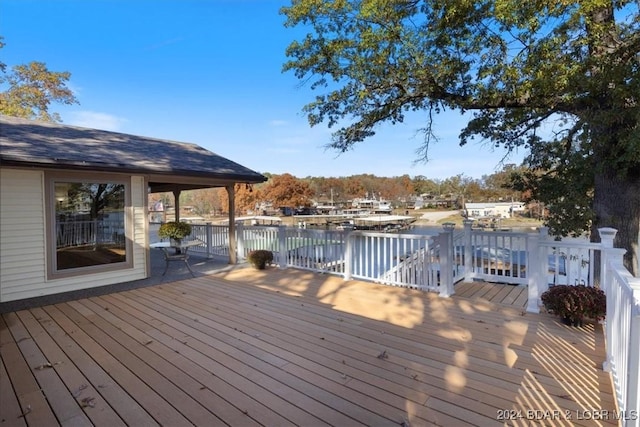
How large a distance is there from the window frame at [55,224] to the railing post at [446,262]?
559 cm

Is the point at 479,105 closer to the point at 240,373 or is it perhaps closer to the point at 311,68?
the point at 311,68

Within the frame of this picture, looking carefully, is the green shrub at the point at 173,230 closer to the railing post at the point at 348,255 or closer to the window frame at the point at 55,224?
the window frame at the point at 55,224

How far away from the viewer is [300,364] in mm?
2689

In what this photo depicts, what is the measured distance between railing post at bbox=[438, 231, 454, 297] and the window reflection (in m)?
5.69

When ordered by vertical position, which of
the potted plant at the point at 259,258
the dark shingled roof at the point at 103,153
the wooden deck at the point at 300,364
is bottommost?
the wooden deck at the point at 300,364

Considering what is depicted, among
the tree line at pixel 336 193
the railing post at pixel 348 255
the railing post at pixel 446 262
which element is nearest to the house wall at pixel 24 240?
the railing post at pixel 348 255

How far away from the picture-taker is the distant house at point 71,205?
4781mm

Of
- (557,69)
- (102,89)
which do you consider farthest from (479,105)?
(102,89)

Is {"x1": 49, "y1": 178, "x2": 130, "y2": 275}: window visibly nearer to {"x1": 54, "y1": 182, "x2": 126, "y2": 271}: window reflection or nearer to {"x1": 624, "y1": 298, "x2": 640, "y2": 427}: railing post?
{"x1": 54, "y1": 182, "x2": 126, "y2": 271}: window reflection

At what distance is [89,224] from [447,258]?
6099 millimetres

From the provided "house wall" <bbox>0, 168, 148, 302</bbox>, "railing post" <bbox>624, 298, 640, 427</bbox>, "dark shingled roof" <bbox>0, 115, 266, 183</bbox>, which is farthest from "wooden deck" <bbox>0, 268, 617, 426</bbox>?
"dark shingled roof" <bbox>0, 115, 266, 183</bbox>

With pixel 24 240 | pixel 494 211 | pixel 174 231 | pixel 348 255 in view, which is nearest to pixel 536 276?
pixel 348 255

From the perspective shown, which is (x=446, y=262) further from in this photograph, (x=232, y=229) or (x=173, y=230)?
(x=173, y=230)

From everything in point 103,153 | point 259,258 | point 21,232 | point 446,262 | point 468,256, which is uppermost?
point 103,153
